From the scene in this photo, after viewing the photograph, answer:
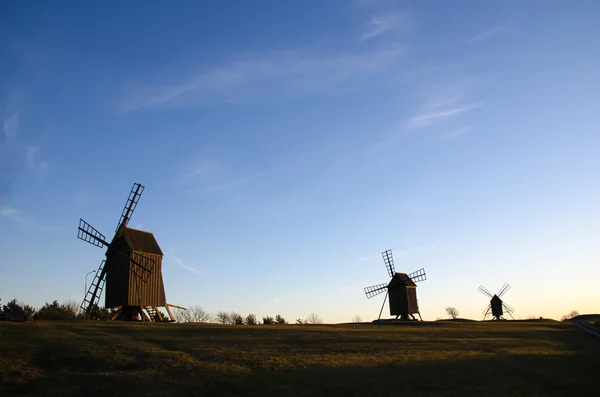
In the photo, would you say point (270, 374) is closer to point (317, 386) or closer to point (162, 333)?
point (317, 386)

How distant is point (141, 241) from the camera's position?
4594cm

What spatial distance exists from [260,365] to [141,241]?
25072 millimetres

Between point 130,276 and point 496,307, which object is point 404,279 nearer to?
point 496,307

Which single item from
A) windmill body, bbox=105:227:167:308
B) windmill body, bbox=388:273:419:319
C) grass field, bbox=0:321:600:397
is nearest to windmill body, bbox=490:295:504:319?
windmill body, bbox=388:273:419:319

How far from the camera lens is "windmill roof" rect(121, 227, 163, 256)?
44.4 metres

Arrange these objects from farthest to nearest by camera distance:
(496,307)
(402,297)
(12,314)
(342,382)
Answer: (496,307)
(402,297)
(12,314)
(342,382)

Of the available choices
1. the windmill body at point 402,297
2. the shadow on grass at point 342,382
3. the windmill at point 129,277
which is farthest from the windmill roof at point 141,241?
the windmill body at point 402,297

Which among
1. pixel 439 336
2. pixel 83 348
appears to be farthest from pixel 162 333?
pixel 439 336

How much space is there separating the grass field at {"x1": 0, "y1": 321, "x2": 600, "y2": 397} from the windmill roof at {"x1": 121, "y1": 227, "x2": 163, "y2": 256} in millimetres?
9907

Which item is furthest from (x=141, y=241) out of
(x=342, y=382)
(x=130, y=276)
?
(x=342, y=382)

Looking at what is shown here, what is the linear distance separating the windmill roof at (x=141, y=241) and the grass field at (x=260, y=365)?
9907 millimetres

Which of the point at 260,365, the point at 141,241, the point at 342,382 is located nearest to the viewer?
the point at 342,382

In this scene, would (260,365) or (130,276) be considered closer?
(260,365)

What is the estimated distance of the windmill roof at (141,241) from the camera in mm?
44406
